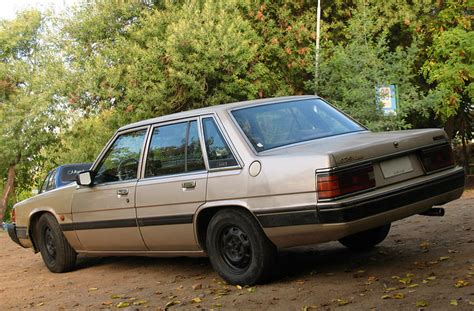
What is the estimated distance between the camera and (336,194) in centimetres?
515

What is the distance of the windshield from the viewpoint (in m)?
5.97

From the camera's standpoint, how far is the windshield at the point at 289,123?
597cm

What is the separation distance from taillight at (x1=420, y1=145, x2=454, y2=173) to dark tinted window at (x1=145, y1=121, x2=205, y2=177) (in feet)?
6.41

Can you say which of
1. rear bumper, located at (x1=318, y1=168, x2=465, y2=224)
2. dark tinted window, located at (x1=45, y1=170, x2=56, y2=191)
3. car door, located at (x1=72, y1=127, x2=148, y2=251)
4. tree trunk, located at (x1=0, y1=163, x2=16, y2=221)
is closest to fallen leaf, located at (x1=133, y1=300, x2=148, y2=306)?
car door, located at (x1=72, y1=127, x2=148, y2=251)

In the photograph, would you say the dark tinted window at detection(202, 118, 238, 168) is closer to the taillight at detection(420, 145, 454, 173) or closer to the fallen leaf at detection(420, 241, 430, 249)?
the taillight at detection(420, 145, 454, 173)

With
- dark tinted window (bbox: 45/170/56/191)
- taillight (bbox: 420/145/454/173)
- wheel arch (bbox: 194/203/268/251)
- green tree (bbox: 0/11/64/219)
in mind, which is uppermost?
green tree (bbox: 0/11/64/219)

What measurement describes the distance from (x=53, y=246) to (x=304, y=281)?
3.62 metres

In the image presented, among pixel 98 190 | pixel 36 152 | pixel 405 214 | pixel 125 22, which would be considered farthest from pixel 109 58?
pixel 405 214

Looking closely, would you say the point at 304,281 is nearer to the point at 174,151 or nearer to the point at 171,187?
the point at 171,187

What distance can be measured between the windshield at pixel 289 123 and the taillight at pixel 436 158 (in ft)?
2.69

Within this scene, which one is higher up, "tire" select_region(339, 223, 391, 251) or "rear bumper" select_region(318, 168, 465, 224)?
"rear bumper" select_region(318, 168, 465, 224)

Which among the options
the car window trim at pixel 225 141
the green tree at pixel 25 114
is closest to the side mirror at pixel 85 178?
the car window trim at pixel 225 141

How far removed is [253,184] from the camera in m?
5.57

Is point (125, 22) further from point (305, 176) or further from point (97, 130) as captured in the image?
point (305, 176)
